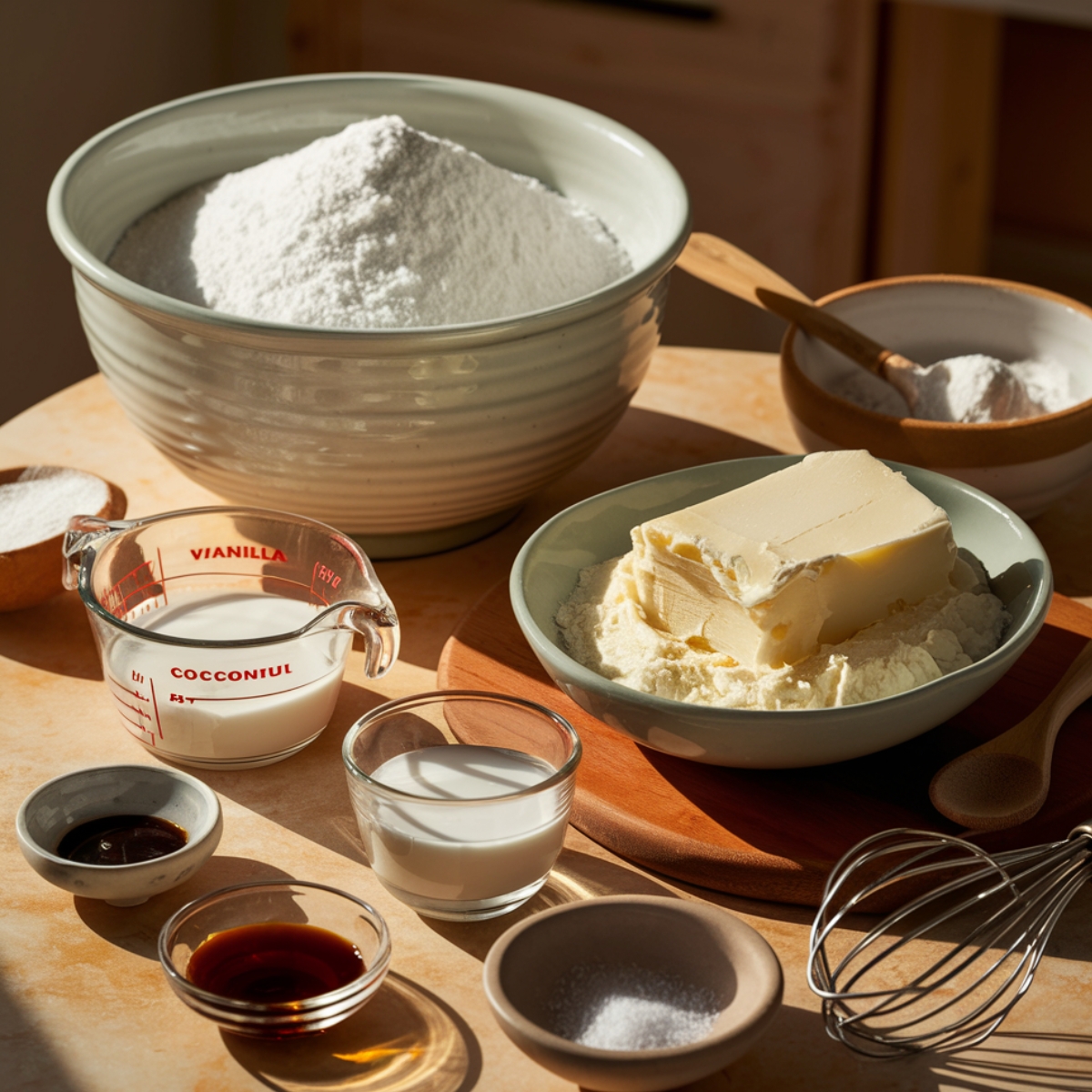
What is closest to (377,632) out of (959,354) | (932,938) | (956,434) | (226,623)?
(226,623)

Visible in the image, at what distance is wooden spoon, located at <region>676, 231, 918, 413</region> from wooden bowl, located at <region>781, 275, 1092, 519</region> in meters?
0.02

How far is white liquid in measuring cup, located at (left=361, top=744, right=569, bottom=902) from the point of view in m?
0.68

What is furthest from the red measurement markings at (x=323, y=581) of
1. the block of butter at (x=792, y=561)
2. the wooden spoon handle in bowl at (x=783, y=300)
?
the wooden spoon handle in bowl at (x=783, y=300)

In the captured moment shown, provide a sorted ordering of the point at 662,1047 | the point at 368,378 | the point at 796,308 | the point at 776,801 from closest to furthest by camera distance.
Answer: the point at 662,1047
the point at 776,801
the point at 368,378
the point at 796,308

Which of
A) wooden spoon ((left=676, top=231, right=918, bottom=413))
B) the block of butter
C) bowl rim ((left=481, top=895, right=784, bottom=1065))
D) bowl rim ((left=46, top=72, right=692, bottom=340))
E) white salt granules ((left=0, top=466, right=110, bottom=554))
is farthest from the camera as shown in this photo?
wooden spoon ((left=676, top=231, right=918, bottom=413))

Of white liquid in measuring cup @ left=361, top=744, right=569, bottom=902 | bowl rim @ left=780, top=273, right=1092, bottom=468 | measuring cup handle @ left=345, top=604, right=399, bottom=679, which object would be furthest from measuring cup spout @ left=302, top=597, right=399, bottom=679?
bowl rim @ left=780, top=273, right=1092, bottom=468

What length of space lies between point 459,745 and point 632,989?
0.65ft

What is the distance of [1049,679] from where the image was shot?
893 mm

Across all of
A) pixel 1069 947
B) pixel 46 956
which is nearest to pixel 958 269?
pixel 1069 947

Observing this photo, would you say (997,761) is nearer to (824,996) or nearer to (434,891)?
(824,996)

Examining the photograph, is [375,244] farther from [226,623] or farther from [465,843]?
[465,843]

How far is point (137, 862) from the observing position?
712 millimetres

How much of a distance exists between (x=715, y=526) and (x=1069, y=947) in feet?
0.97

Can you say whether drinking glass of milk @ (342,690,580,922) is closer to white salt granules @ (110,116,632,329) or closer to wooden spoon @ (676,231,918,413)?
white salt granules @ (110,116,632,329)
